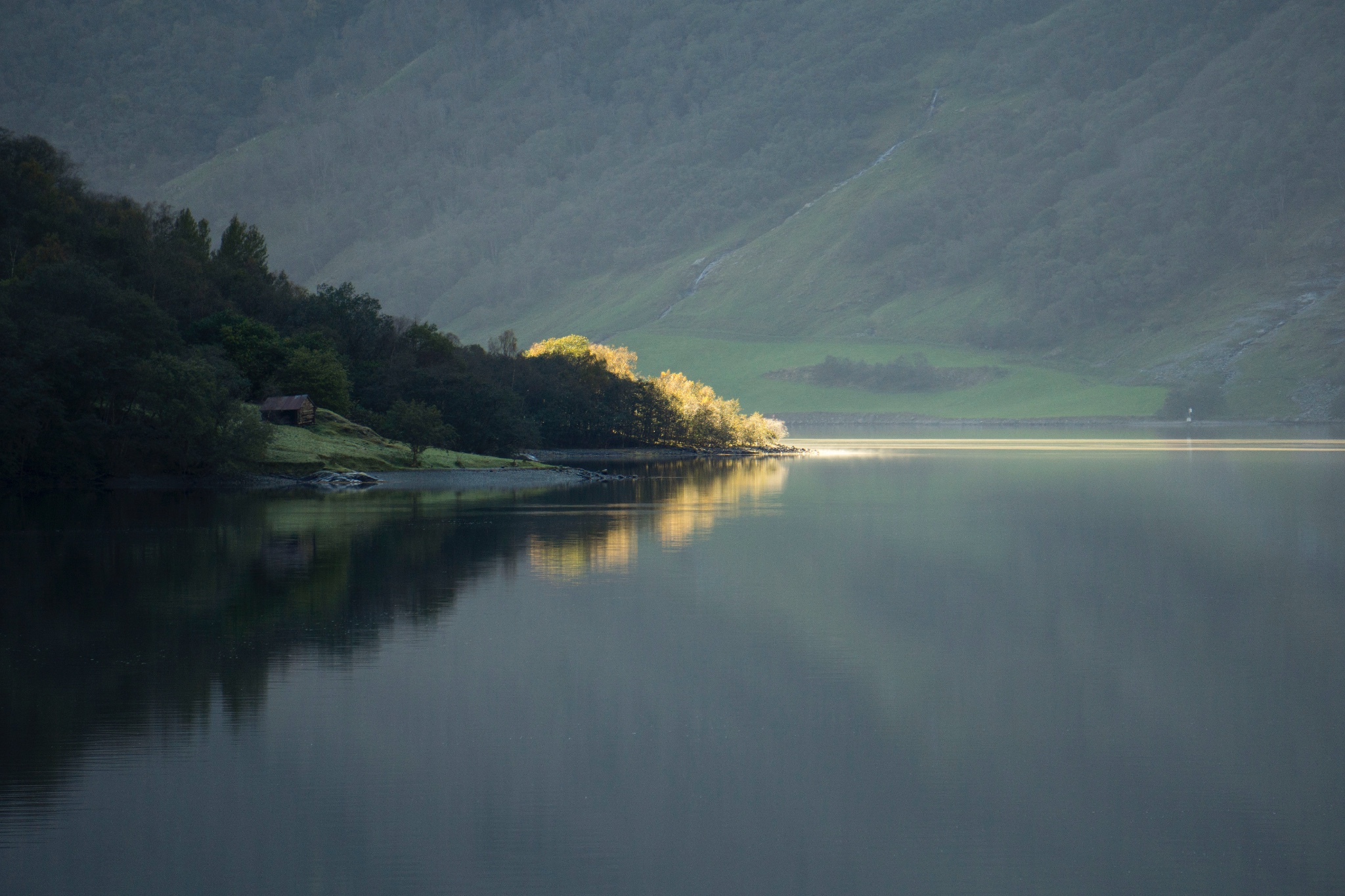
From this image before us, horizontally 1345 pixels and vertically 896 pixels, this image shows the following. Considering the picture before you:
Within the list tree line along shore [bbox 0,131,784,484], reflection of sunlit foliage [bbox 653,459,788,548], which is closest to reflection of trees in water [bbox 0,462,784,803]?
reflection of sunlit foliage [bbox 653,459,788,548]

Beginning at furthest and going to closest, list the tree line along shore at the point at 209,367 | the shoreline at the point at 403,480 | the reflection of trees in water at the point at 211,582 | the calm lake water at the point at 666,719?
the shoreline at the point at 403,480
the tree line along shore at the point at 209,367
the reflection of trees in water at the point at 211,582
the calm lake water at the point at 666,719

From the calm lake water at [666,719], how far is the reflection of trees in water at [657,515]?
70 centimetres

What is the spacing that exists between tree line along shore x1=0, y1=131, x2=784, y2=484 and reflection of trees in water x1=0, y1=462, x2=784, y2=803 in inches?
273

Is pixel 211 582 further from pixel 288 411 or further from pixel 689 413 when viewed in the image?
pixel 689 413

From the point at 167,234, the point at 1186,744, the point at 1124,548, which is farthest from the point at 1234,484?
the point at 167,234

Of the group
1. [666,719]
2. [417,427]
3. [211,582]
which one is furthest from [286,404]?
[666,719]

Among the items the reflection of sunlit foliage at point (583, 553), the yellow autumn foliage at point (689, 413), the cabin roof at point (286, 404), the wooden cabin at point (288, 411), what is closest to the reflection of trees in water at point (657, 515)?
the reflection of sunlit foliage at point (583, 553)

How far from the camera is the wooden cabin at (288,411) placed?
3861 inches

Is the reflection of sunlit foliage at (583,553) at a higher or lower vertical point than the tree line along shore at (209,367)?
lower

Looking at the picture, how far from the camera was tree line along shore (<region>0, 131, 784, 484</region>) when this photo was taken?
78500 millimetres

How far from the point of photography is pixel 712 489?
3438 inches

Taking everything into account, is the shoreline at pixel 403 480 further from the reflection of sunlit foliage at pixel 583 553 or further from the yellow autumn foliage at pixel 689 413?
the yellow autumn foliage at pixel 689 413

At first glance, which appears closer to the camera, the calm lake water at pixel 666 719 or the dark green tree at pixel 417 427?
the calm lake water at pixel 666 719

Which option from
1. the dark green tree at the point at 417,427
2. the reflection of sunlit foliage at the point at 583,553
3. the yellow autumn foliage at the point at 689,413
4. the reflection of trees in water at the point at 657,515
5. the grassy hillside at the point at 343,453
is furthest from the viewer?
the yellow autumn foliage at the point at 689,413
